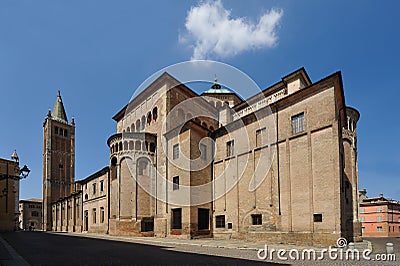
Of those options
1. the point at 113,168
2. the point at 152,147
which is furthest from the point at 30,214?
the point at 152,147

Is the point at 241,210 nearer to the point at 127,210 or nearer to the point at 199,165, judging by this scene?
the point at 199,165

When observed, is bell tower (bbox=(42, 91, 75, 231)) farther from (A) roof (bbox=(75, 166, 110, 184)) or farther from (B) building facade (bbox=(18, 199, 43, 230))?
(A) roof (bbox=(75, 166, 110, 184))

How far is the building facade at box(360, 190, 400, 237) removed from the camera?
4944 cm

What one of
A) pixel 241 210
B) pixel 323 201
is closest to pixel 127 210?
pixel 241 210

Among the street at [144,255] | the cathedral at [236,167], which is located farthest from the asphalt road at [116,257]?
the cathedral at [236,167]

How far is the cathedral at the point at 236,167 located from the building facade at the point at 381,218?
82.6 feet

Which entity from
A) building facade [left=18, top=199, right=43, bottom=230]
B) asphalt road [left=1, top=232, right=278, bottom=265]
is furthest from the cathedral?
building facade [left=18, top=199, right=43, bottom=230]

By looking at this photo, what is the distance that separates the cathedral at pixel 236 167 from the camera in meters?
21.5

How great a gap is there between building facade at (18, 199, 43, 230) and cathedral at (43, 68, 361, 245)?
1929 inches

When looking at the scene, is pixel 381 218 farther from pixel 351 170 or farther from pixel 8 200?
pixel 8 200

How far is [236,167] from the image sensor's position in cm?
2783

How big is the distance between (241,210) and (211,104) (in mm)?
18050

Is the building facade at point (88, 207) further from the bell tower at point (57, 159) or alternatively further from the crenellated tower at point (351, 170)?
the crenellated tower at point (351, 170)

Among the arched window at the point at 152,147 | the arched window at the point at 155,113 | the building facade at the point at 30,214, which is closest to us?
the arched window at the point at 152,147
